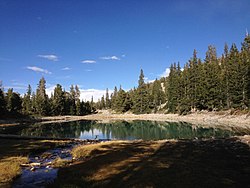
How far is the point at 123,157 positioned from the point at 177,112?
82285 millimetres

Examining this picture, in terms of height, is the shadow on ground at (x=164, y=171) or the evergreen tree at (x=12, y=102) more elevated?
the evergreen tree at (x=12, y=102)

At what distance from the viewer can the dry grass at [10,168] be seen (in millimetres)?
14663

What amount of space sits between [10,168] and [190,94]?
82.4 meters

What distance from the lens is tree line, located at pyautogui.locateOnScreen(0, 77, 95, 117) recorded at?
96312 mm

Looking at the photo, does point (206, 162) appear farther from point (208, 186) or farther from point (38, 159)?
point (38, 159)

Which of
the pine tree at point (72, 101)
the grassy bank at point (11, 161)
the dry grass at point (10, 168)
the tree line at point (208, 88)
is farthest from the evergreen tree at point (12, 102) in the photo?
the dry grass at point (10, 168)

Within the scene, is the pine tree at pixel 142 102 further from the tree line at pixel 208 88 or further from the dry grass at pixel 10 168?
the dry grass at pixel 10 168

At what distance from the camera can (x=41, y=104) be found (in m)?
112

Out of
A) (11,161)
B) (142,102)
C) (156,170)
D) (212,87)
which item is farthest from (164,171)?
(142,102)

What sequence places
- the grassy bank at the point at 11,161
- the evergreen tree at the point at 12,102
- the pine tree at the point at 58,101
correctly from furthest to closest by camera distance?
1. the pine tree at the point at 58,101
2. the evergreen tree at the point at 12,102
3. the grassy bank at the point at 11,161

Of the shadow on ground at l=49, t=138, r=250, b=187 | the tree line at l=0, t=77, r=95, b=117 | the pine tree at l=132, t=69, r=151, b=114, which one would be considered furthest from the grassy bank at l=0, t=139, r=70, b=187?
the pine tree at l=132, t=69, r=151, b=114

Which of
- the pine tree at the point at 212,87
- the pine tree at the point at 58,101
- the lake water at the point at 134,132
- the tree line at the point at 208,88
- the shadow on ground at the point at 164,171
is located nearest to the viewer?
the shadow on ground at the point at 164,171

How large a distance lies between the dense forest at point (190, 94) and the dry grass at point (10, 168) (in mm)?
61461

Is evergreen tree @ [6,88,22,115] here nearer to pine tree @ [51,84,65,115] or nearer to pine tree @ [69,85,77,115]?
pine tree @ [51,84,65,115]
